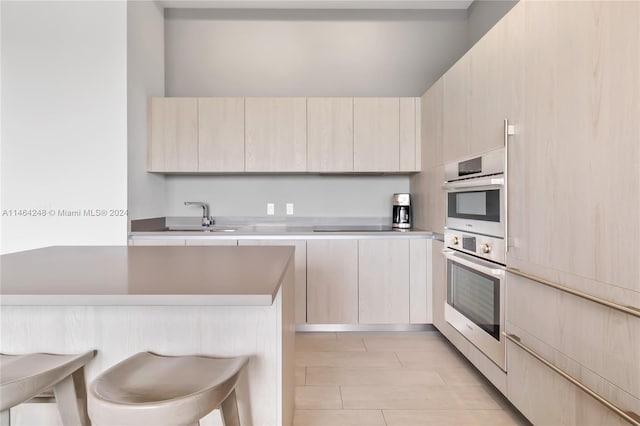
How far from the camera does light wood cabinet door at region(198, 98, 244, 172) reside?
11.1 ft

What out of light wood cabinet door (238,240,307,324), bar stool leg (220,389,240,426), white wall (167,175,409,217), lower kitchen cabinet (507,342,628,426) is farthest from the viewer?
white wall (167,175,409,217)

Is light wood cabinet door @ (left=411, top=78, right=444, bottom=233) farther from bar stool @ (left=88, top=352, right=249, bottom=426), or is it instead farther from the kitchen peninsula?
bar stool @ (left=88, top=352, right=249, bottom=426)

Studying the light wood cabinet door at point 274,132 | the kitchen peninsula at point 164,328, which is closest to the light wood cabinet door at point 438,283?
the light wood cabinet door at point 274,132

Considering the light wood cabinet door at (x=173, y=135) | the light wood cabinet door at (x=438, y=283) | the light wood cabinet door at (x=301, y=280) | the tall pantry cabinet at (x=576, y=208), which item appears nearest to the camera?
the tall pantry cabinet at (x=576, y=208)

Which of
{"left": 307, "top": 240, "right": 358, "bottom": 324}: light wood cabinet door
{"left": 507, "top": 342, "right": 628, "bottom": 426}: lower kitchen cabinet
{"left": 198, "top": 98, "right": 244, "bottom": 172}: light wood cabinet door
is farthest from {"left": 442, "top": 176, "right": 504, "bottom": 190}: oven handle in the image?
{"left": 198, "top": 98, "right": 244, "bottom": 172}: light wood cabinet door

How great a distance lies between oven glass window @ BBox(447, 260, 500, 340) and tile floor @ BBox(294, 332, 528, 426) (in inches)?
14.4

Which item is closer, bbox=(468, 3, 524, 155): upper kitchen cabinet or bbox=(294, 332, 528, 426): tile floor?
bbox=(468, 3, 524, 155): upper kitchen cabinet

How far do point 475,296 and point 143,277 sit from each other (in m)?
1.83

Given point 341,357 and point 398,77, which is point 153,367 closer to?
point 341,357

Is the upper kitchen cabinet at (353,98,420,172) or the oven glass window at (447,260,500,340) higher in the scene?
the upper kitchen cabinet at (353,98,420,172)

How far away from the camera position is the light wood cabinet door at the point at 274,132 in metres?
3.39

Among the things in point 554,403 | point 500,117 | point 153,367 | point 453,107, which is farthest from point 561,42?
point 153,367

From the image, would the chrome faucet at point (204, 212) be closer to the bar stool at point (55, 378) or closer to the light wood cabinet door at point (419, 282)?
the light wood cabinet door at point (419, 282)

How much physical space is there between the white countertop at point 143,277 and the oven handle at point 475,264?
40.9 inches
